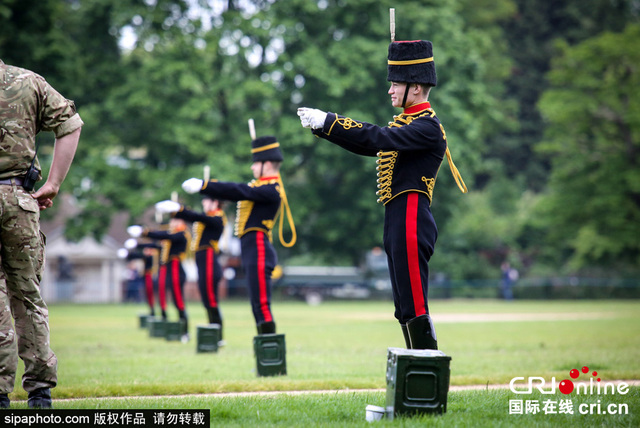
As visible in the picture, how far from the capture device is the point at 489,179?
179 feet

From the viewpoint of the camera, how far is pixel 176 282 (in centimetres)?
1555

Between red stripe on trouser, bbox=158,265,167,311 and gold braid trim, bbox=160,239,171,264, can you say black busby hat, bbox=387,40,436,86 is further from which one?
red stripe on trouser, bbox=158,265,167,311

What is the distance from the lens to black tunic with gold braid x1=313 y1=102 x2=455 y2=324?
17.7ft

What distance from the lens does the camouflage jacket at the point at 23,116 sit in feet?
17.3

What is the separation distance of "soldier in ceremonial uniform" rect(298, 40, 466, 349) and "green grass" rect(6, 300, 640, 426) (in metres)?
0.76

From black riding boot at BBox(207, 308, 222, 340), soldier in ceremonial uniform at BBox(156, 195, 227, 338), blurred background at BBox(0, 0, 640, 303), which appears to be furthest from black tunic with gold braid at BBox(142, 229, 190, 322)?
blurred background at BBox(0, 0, 640, 303)

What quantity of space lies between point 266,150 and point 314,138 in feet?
71.1

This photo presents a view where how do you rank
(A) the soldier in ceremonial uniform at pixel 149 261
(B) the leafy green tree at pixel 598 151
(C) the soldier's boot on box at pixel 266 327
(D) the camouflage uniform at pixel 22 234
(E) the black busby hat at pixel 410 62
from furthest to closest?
(B) the leafy green tree at pixel 598 151
(A) the soldier in ceremonial uniform at pixel 149 261
(C) the soldier's boot on box at pixel 266 327
(E) the black busby hat at pixel 410 62
(D) the camouflage uniform at pixel 22 234

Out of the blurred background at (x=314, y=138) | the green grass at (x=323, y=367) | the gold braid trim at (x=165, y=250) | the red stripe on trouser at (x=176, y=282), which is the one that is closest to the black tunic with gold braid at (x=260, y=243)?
the green grass at (x=323, y=367)

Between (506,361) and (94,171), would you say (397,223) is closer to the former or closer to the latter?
(506,361)

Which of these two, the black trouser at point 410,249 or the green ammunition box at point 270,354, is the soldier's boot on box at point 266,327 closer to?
the green ammunition box at point 270,354

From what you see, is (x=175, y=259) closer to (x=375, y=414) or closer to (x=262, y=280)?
(x=262, y=280)

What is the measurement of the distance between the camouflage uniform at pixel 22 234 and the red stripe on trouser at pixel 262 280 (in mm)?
3739

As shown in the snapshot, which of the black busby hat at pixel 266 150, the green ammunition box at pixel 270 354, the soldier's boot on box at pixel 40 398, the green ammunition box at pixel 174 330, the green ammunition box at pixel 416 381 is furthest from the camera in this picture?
the green ammunition box at pixel 174 330
